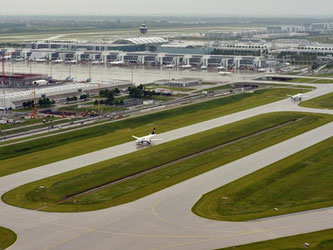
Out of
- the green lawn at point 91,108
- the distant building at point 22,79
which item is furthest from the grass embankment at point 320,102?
the distant building at point 22,79

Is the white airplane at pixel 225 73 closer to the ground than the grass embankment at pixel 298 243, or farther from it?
closer to the ground

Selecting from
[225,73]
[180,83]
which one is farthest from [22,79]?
[225,73]

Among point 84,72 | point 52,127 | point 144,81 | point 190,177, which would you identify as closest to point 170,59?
point 84,72

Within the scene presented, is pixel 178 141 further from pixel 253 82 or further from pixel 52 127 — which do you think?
pixel 253 82

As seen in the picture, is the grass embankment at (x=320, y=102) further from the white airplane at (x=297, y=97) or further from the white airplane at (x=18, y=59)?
the white airplane at (x=18, y=59)

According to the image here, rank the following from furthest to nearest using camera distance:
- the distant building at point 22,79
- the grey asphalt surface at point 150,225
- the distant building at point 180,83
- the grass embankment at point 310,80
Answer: the grass embankment at point 310,80
the distant building at point 180,83
the distant building at point 22,79
the grey asphalt surface at point 150,225

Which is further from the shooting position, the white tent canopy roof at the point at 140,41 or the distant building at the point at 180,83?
the white tent canopy roof at the point at 140,41

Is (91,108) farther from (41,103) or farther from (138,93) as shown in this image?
(138,93)
